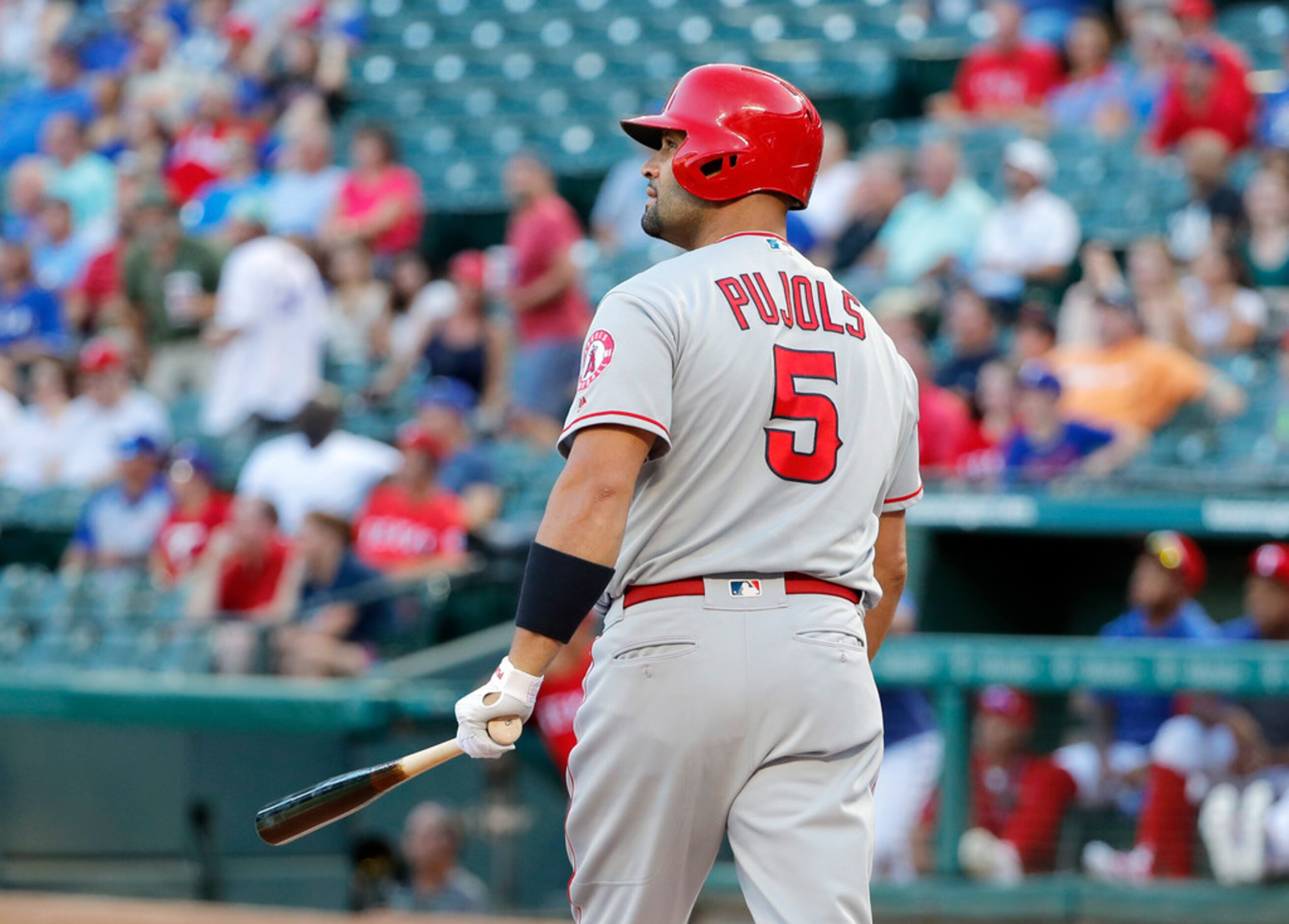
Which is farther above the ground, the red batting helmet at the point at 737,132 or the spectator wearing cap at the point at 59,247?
the red batting helmet at the point at 737,132

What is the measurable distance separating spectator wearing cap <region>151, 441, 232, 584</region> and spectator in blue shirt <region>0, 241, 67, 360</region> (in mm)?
→ 3045

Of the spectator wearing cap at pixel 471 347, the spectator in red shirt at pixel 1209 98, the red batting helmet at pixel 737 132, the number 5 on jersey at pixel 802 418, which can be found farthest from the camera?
the spectator wearing cap at pixel 471 347

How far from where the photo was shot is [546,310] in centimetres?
939

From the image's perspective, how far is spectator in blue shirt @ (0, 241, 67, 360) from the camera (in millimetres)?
11500

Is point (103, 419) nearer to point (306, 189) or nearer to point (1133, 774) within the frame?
point (306, 189)

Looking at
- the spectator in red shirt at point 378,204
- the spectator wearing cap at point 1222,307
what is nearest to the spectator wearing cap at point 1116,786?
the spectator wearing cap at point 1222,307

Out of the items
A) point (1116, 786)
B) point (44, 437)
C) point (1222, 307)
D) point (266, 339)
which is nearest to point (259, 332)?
point (266, 339)

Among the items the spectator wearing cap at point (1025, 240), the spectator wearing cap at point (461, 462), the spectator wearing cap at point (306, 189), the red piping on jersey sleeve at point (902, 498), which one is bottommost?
the spectator wearing cap at point (461, 462)

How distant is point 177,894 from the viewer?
23.9ft

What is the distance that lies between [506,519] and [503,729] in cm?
542

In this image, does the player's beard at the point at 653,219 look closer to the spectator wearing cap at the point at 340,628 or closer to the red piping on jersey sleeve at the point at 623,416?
the red piping on jersey sleeve at the point at 623,416

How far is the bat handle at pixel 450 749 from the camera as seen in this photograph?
2.81 metres

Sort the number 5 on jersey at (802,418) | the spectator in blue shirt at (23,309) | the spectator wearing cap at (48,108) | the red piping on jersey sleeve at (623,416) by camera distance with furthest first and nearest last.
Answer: the spectator wearing cap at (48,108)
the spectator in blue shirt at (23,309)
the number 5 on jersey at (802,418)
the red piping on jersey sleeve at (623,416)

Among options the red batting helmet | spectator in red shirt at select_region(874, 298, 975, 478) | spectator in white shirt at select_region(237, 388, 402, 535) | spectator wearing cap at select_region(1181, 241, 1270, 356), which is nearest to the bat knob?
the red batting helmet
